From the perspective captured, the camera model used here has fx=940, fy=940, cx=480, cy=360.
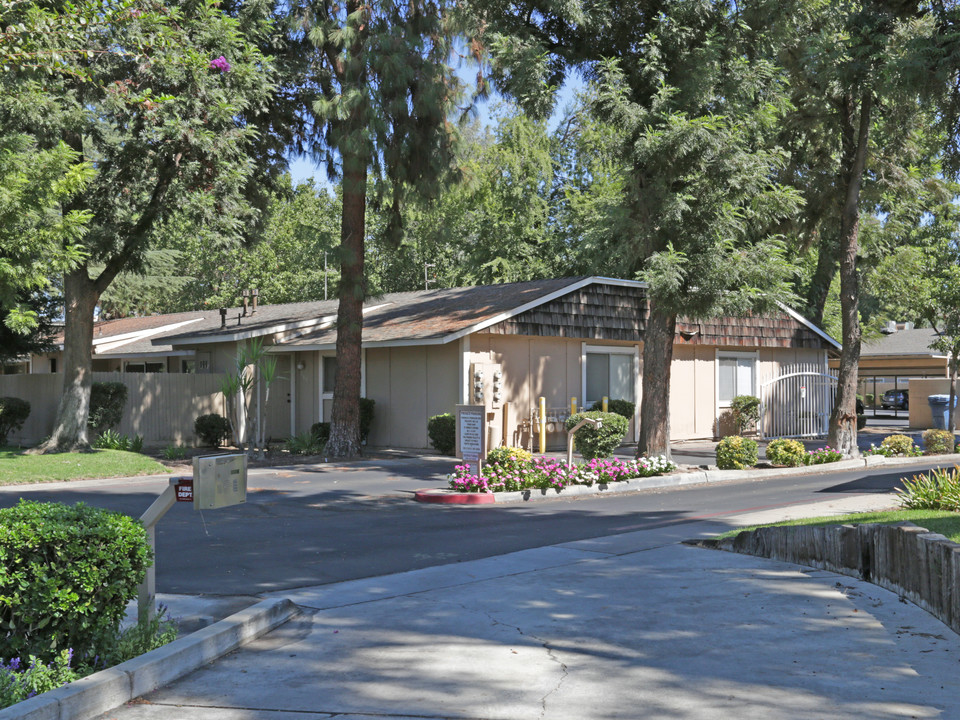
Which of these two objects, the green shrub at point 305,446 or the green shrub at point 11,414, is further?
the green shrub at point 11,414

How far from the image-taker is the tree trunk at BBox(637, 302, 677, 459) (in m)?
19.5

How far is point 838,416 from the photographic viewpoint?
22312mm

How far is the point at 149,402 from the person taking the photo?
25766mm

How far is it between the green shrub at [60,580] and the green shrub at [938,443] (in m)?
→ 21.9

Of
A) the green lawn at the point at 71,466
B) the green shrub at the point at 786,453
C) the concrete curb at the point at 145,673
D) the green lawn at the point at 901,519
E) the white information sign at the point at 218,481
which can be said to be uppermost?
the white information sign at the point at 218,481

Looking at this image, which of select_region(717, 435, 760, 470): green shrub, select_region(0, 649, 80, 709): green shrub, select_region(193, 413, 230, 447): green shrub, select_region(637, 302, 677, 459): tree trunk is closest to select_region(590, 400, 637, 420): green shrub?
select_region(637, 302, 677, 459): tree trunk

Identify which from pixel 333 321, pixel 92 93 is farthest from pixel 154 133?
pixel 333 321

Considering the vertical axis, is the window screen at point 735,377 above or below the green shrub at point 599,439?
above

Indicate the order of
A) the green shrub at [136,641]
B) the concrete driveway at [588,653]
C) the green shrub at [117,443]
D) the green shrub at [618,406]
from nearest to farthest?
the concrete driveway at [588,653] < the green shrub at [136,641] < the green shrub at [117,443] < the green shrub at [618,406]

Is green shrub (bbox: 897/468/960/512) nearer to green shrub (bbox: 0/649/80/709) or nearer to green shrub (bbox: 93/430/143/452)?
green shrub (bbox: 0/649/80/709)

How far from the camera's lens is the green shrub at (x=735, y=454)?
19.6m

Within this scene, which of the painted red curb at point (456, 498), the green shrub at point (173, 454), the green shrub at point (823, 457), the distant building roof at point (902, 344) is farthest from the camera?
the distant building roof at point (902, 344)

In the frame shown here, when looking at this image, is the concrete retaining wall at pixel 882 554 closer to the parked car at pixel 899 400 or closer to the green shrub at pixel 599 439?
the green shrub at pixel 599 439

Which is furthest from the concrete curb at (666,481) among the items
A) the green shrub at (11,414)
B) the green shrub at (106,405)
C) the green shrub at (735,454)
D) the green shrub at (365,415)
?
the green shrub at (11,414)
